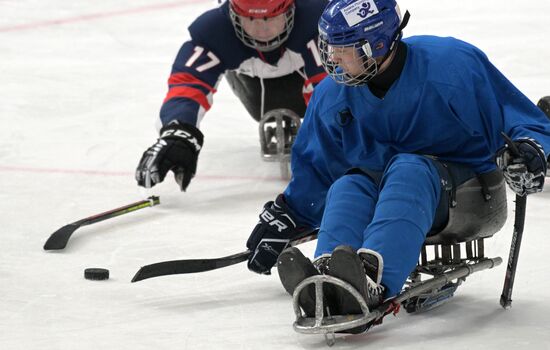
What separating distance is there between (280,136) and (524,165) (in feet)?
7.62

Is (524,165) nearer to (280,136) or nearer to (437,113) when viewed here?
(437,113)

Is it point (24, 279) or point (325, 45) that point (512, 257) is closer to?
point (325, 45)

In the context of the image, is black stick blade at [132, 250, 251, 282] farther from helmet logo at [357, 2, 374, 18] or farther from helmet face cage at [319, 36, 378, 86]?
helmet logo at [357, 2, 374, 18]

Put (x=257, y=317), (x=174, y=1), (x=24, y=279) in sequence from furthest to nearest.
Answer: (x=174, y=1) < (x=24, y=279) < (x=257, y=317)

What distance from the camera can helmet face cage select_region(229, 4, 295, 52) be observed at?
5043 millimetres

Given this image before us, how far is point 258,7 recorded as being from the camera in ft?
16.2

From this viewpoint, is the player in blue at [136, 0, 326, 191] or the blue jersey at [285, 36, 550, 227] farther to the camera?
the player in blue at [136, 0, 326, 191]

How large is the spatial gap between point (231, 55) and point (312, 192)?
70.3 inches

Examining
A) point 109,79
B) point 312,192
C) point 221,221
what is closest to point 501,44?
point 109,79

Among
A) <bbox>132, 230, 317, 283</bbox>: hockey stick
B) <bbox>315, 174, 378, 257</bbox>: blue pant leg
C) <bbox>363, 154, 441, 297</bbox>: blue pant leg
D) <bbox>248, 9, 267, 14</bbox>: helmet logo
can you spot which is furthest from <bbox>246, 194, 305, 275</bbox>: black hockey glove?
<bbox>248, 9, 267, 14</bbox>: helmet logo

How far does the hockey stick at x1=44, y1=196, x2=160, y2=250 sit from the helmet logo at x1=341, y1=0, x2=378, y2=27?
1629 millimetres

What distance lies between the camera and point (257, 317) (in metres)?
3.46

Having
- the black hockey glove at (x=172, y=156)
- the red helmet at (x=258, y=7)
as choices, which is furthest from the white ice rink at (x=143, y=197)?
the red helmet at (x=258, y=7)

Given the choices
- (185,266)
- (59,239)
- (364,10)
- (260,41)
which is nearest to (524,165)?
(364,10)
